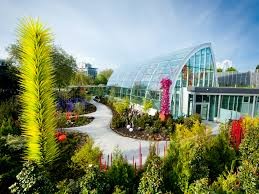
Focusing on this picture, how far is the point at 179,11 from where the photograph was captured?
10188 mm

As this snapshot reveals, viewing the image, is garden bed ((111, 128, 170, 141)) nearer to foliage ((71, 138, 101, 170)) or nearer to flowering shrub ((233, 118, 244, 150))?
flowering shrub ((233, 118, 244, 150))

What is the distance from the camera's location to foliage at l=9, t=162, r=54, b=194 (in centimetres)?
425

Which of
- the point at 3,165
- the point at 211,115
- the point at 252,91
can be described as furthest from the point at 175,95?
the point at 3,165

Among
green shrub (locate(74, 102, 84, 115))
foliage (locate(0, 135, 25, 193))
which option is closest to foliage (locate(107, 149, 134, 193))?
foliage (locate(0, 135, 25, 193))

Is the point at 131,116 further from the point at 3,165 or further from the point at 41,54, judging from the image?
the point at 41,54

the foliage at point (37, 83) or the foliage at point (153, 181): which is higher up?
the foliage at point (37, 83)

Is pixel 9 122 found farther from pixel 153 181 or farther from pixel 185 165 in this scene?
pixel 185 165

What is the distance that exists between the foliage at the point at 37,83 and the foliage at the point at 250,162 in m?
4.39

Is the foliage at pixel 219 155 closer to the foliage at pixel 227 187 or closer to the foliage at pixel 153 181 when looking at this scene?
the foliage at pixel 227 187

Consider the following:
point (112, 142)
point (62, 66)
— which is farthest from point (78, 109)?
point (112, 142)

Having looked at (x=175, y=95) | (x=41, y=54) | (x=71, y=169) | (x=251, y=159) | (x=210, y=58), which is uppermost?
(x=210, y=58)

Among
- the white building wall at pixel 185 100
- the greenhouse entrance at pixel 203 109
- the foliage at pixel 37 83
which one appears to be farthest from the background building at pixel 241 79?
the foliage at pixel 37 83

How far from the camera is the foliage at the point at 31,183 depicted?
4.25 metres

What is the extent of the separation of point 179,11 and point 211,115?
9.92 meters
